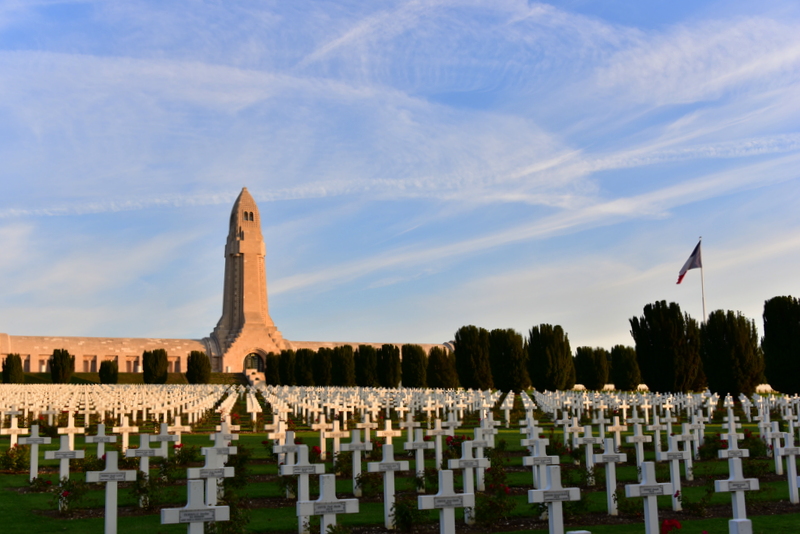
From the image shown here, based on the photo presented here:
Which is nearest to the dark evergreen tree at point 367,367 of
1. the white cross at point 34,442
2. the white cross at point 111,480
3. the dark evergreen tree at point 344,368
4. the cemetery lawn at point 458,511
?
the dark evergreen tree at point 344,368

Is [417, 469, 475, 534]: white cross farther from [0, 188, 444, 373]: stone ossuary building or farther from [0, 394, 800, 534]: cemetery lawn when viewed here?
[0, 188, 444, 373]: stone ossuary building

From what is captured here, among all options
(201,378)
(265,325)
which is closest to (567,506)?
(201,378)

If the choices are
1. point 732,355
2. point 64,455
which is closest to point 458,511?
point 64,455

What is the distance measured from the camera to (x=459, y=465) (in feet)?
25.2

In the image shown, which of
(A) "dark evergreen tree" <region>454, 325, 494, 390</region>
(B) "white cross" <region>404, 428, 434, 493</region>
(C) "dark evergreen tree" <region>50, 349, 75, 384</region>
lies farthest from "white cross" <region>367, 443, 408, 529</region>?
(C) "dark evergreen tree" <region>50, 349, 75, 384</region>

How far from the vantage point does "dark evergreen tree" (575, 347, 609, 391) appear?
4744 cm

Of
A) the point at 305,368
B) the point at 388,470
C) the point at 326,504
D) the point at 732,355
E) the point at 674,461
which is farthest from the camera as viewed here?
the point at 305,368

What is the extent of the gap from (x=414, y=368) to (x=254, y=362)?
35.6 metres

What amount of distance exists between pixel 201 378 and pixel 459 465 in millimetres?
51400

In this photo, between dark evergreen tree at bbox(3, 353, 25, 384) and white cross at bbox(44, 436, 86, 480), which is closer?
white cross at bbox(44, 436, 86, 480)

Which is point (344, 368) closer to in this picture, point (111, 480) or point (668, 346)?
point (668, 346)

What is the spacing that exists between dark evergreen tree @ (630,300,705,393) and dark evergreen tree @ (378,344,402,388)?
723 inches

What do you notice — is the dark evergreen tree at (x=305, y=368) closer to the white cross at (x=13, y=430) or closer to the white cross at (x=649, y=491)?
the white cross at (x=13, y=430)

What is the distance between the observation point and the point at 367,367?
46.2 metres
